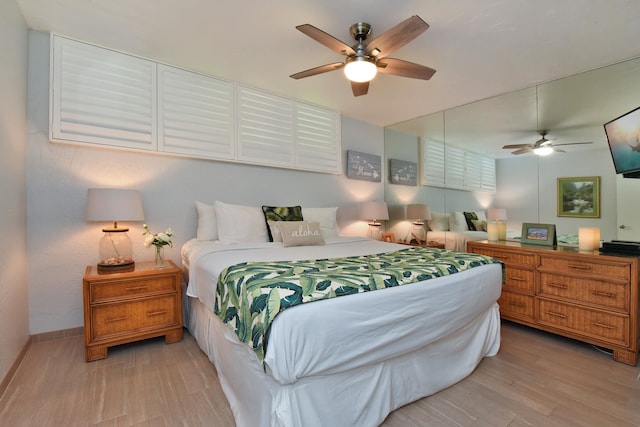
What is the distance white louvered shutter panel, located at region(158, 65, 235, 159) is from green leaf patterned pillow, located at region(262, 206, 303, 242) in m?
0.71

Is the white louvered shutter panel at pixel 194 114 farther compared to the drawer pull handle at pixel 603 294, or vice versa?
the white louvered shutter panel at pixel 194 114

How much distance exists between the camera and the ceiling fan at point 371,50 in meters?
1.70

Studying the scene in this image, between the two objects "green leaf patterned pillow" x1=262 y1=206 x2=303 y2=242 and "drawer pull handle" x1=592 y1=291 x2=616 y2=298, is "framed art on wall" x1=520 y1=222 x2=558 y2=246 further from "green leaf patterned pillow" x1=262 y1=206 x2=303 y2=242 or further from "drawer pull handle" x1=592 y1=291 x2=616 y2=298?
"green leaf patterned pillow" x1=262 y1=206 x2=303 y2=242

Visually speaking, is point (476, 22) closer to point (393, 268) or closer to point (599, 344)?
point (393, 268)

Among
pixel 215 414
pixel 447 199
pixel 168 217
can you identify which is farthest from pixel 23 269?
pixel 447 199

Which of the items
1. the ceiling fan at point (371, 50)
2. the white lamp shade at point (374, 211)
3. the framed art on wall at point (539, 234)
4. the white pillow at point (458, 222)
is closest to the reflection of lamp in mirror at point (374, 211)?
the white lamp shade at point (374, 211)

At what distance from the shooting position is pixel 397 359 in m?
1.47

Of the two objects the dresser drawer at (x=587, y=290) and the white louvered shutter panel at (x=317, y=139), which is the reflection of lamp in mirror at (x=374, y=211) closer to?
the white louvered shutter panel at (x=317, y=139)

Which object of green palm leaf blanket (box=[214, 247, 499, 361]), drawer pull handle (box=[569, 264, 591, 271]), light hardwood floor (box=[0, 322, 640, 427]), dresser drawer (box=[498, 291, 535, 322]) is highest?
green palm leaf blanket (box=[214, 247, 499, 361])

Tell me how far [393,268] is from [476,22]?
1870 millimetres

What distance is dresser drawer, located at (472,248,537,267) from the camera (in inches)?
99.9

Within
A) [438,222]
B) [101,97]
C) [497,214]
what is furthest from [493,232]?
[101,97]

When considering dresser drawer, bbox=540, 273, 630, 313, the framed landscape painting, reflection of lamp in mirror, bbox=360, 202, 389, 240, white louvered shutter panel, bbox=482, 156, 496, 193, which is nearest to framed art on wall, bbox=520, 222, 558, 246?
the framed landscape painting

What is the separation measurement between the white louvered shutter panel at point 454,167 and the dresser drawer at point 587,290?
1.45 metres
